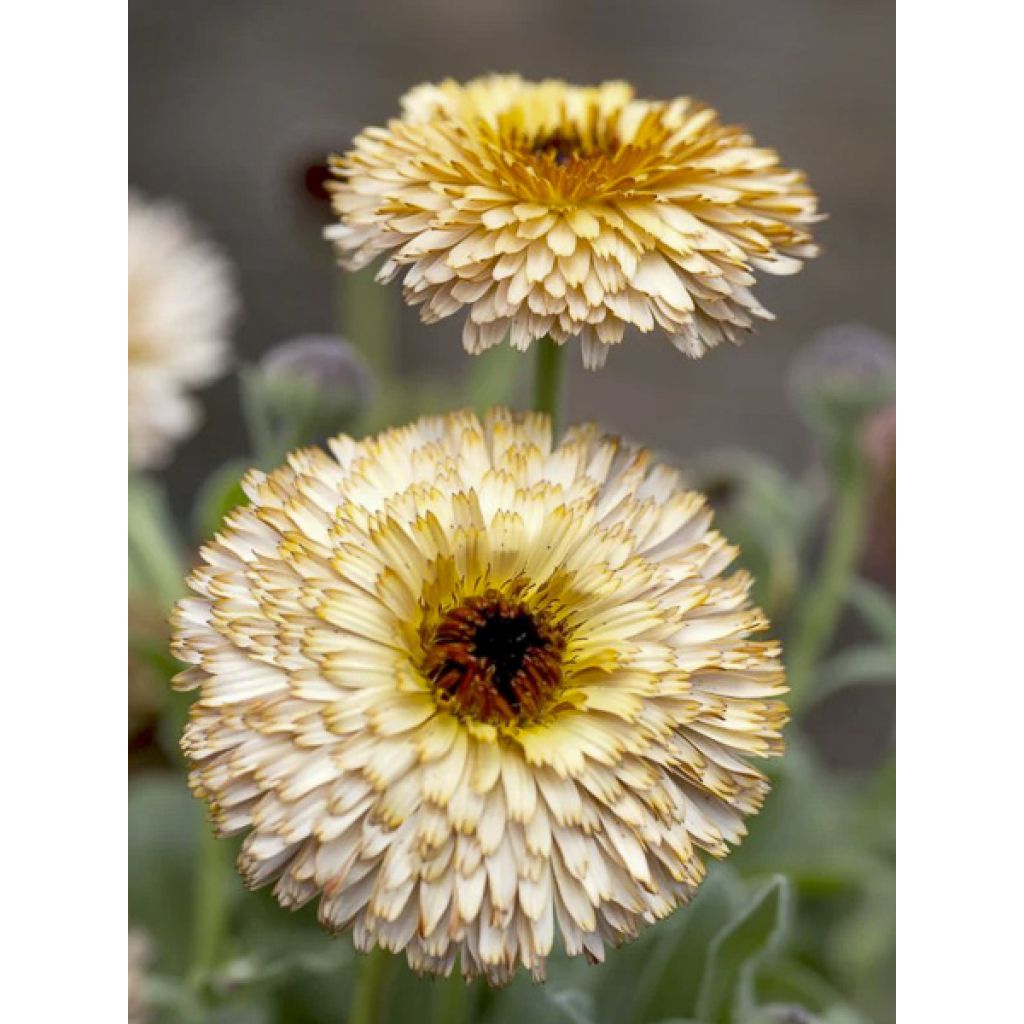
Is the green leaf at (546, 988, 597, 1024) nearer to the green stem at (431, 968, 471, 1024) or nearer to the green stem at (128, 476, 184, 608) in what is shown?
the green stem at (431, 968, 471, 1024)

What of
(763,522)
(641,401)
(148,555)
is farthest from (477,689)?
(641,401)

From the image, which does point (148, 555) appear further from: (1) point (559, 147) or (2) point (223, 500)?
(1) point (559, 147)

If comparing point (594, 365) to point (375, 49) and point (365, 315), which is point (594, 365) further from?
point (375, 49)

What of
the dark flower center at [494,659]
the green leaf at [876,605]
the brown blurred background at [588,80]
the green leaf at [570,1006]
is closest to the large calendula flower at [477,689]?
the dark flower center at [494,659]

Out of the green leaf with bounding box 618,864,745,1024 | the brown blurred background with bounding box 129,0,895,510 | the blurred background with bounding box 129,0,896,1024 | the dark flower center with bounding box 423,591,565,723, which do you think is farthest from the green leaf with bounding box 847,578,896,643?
the brown blurred background with bounding box 129,0,895,510

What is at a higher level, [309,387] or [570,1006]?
[309,387]
